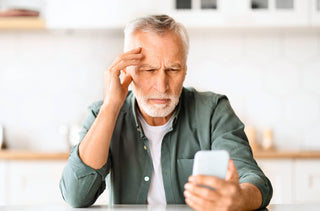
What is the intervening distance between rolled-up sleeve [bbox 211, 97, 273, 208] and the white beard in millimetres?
174

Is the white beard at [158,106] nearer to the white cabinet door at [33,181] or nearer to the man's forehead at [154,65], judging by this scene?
the man's forehead at [154,65]

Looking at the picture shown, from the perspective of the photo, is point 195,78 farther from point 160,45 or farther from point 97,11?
point 160,45

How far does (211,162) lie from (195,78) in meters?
2.26

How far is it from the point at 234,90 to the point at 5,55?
169cm

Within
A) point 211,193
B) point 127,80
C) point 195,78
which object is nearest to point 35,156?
point 195,78

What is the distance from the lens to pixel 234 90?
3.26 meters

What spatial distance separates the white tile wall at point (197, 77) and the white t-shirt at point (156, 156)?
1584mm

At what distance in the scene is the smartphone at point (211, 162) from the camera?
3.37 ft

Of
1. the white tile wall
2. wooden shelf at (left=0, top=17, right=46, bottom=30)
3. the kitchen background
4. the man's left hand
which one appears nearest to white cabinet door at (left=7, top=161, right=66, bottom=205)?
the kitchen background

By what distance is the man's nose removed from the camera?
60.6 inches

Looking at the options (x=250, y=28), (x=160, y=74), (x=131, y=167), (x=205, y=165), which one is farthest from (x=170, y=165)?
(x=250, y=28)

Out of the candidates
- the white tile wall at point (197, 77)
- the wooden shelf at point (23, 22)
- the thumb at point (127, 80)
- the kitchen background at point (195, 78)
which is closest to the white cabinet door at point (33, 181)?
the kitchen background at point (195, 78)

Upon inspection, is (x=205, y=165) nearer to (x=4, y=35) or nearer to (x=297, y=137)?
(x=297, y=137)

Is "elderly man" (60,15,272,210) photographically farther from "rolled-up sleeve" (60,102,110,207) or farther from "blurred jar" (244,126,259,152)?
"blurred jar" (244,126,259,152)
